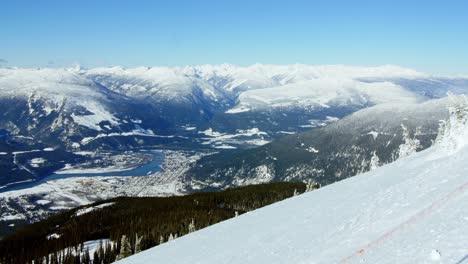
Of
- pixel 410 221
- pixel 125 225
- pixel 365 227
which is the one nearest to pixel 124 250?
pixel 125 225

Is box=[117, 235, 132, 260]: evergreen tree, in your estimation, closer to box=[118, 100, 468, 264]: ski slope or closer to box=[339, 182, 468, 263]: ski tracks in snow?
box=[118, 100, 468, 264]: ski slope

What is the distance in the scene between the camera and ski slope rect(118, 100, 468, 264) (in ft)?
52.2

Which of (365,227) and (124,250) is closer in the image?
(365,227)

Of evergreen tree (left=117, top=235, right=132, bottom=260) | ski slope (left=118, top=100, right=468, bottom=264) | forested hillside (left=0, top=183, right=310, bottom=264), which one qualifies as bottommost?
forested hillside (left=0, top=183, right=310, bottom=264)

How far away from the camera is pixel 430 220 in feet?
58.4

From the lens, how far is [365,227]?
21.6m

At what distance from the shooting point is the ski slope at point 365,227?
15906 millimetres

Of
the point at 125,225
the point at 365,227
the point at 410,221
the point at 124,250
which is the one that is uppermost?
the point at 410,221

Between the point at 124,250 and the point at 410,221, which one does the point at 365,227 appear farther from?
the point at 124,250

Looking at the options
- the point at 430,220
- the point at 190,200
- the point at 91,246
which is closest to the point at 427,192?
the point at 430,220

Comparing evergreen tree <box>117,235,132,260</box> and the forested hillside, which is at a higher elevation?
evergreen tree <box>117,235,132,260</box>

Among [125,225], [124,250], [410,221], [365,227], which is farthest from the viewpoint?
[125,225]

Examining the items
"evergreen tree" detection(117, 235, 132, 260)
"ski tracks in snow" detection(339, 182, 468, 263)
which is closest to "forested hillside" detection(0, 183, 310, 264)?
"evergreen tree" detection(117, 235, 132, 260)

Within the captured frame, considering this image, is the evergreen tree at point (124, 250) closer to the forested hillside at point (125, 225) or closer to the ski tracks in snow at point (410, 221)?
the forested hillside at point (125, 225)
